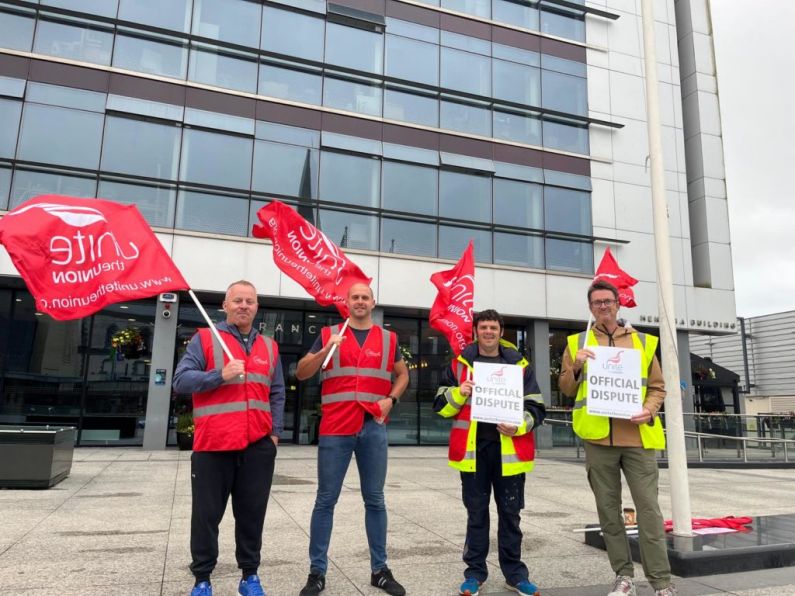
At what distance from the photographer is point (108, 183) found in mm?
15219

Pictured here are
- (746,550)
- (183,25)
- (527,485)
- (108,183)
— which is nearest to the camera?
(746,550)

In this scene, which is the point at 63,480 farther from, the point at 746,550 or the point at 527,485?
the point at 746,550

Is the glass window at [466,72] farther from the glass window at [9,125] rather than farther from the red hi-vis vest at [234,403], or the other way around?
the red hi-vis vest at [234,403]

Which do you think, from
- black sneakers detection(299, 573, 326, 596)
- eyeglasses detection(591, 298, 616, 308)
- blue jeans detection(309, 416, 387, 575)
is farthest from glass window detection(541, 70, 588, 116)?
black sneakers detection(299, 573, 326, 596)

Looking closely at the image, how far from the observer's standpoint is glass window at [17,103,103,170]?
14820mm

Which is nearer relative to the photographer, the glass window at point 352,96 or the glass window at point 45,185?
the glass window at point 45,185

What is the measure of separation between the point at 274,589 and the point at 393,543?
1.73 m

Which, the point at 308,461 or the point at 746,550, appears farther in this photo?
the point at 308,461

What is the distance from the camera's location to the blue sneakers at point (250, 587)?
379 cm

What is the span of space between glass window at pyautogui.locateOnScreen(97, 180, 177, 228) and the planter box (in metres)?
7.76

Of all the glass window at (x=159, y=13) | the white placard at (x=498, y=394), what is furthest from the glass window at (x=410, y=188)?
the white placard at (x=498, y=394)

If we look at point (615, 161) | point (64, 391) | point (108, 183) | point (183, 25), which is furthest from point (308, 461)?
point (615, 161)

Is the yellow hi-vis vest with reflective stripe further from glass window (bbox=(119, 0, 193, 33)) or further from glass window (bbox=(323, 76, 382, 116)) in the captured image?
glass window (bbox=(119, 0, 193, 33))

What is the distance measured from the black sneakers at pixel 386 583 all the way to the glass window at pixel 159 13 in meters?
16.7
